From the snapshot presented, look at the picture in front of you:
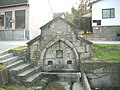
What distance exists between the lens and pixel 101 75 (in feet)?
42.4

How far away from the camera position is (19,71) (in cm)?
1073

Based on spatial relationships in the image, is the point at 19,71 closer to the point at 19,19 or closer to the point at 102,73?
the point at 102,73

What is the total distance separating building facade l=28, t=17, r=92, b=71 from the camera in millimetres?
13352

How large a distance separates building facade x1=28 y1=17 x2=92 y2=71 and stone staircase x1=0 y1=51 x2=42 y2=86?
98 centimetres

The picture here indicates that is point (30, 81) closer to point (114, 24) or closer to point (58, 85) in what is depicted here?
point (58, 85)

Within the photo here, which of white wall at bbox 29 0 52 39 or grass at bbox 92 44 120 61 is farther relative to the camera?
white wall at bbox 29 0 52 39

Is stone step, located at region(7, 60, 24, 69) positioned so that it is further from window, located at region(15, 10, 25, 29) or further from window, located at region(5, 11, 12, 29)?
window, located at region(5, 11, 12, 29)

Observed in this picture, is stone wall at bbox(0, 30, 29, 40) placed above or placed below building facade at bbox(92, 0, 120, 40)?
below

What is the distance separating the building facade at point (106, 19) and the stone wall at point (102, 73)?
42.9ft

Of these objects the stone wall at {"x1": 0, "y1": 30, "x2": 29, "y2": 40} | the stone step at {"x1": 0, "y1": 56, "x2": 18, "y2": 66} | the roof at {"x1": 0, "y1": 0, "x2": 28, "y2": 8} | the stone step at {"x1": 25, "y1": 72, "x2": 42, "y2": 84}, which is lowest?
the stone step at {"x1": 25, "y1": 72, "x2": 42, "y2": 84}

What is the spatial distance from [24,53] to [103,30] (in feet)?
48.7

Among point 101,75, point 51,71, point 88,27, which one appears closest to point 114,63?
point 101,75

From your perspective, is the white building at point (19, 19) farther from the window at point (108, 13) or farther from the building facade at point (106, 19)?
the window at point (108, 13)

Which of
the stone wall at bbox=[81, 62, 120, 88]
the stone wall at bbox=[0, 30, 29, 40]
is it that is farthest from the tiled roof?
the stone wall at bbox=[81, 62, 120, 88]
